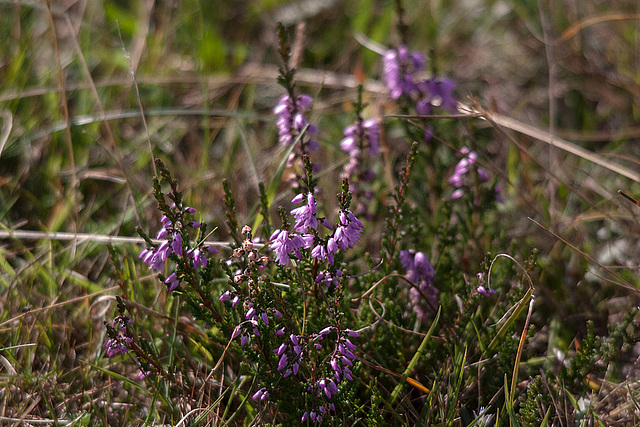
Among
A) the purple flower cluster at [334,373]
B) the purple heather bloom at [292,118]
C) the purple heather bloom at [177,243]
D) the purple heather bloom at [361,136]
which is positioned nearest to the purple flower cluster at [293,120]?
the purple heather bloom at [292,118]

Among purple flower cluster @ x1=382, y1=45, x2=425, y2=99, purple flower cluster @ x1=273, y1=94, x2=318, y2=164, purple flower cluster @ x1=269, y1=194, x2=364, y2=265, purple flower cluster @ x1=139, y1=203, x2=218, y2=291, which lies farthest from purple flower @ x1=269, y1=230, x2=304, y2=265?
purple flower cluster @ x1=382, y1=45, x2=425, y2=99

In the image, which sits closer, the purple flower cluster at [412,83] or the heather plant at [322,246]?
the heather plant at [322,246]

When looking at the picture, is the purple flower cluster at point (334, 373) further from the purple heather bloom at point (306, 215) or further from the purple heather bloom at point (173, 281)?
the purple heather bloom at point (173, 281)

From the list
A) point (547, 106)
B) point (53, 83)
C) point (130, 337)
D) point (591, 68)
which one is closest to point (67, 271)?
point (130, 337)

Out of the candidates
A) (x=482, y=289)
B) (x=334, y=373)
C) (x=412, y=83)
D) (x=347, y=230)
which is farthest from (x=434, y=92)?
(x=334, y=373)

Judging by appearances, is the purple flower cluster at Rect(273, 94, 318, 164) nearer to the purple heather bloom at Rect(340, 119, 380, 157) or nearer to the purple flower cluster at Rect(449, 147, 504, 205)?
the purple heather bloom at Rect(340, 119, 380, 157)

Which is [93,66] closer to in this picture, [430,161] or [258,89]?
[258,89]
